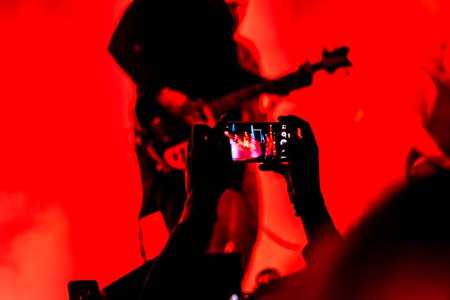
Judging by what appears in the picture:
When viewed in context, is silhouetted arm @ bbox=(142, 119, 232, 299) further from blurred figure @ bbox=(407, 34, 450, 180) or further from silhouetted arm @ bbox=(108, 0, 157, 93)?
blurred figure @ bbox=(407, 34, 450, 180)

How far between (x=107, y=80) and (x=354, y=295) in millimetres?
938

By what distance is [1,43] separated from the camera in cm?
157

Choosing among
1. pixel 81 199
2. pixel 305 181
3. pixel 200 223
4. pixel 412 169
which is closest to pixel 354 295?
pixel 305 181

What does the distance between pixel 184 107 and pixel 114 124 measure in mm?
215

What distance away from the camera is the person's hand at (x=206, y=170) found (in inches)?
31.0

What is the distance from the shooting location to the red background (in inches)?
60.5

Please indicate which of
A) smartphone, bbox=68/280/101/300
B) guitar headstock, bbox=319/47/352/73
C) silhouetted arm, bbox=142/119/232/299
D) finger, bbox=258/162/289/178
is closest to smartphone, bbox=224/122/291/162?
finger, bbox=258/162/289/178

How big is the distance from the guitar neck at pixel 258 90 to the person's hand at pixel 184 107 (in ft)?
0.09

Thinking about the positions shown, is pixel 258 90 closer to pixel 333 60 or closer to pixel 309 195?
pixel 333 60

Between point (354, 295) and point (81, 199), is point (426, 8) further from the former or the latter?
point (81, 199)

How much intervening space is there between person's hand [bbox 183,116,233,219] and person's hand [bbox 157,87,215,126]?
774mm

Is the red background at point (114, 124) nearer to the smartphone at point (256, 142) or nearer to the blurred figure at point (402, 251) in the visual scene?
the blurred figure at point (402, 251)

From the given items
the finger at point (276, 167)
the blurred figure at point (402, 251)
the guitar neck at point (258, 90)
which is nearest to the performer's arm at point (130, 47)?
the guitar neck at point (258, 90)

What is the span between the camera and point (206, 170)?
81cm
